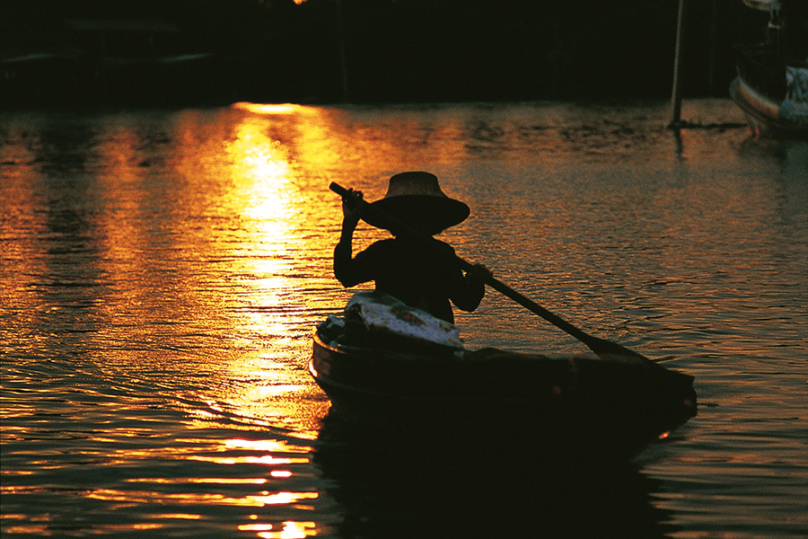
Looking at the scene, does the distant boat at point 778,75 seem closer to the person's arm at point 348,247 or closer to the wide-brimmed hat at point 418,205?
the wide-brimmed hat at point 418,205

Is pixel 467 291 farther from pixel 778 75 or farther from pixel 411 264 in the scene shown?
pixel 778 75

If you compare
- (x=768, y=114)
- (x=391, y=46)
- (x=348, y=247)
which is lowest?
(x=768, y=114)

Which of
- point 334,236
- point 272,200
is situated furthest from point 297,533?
point 272,200

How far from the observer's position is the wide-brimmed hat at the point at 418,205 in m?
7.10

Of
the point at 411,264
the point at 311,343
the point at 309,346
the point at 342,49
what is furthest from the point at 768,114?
the point at 342,49

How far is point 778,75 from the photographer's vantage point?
3691 cm

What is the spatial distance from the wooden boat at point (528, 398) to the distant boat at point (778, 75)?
29.9 metres

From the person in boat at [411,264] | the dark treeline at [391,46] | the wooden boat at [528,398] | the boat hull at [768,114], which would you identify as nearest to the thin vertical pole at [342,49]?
the dark treeline at [391,46]

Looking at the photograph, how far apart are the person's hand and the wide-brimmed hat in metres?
0.06

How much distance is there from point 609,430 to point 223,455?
2.07 metres

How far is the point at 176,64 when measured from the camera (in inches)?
2867

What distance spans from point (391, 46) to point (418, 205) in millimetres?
76885

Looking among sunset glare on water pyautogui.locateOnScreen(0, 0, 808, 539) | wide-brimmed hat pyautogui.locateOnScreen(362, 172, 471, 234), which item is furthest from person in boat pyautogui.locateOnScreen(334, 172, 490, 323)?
sunset glare on water pyautogui.locateOnScreen(0, 0, 808, 539)

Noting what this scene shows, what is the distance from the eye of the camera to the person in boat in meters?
7.10
